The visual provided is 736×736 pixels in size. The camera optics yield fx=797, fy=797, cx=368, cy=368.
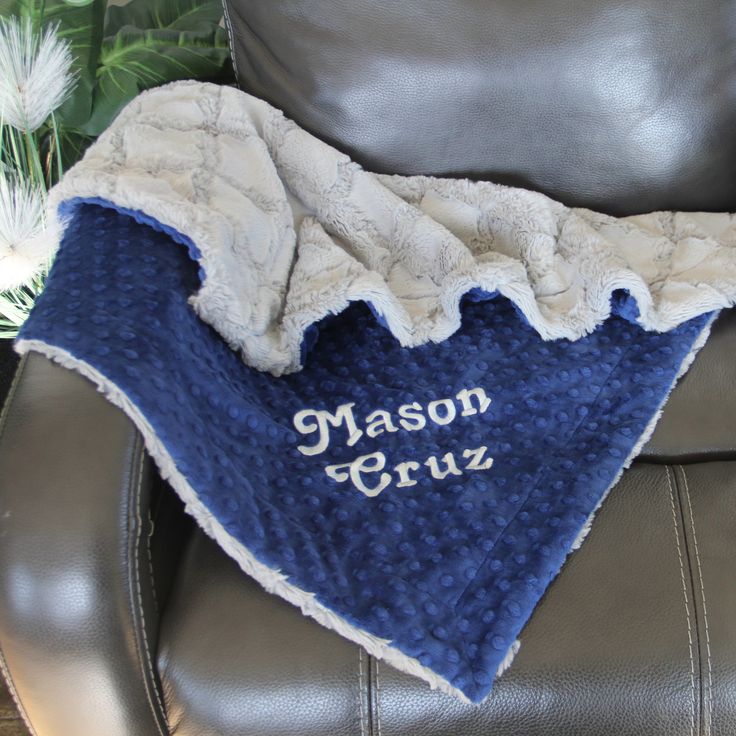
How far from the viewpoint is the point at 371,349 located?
101cm

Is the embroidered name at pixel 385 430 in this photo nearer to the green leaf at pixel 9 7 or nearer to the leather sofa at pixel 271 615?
the leather sofa at pixel 271 615

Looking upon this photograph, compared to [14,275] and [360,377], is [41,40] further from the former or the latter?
[360,377]

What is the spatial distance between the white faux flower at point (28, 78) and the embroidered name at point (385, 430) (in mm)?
557

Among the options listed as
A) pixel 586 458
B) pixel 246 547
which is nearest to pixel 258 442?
pixel 246 547

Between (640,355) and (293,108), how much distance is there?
58 cm

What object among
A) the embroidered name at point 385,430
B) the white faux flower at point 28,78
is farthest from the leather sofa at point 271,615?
the white faux flower at point 28,78

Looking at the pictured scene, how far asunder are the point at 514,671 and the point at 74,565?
0.39 meters

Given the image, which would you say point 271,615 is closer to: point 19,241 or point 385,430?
point 385,430

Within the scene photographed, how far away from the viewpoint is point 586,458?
86 cm

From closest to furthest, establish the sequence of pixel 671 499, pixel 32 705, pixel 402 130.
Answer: pixel 32 705 → pixel 671 499 → pixel 402 130

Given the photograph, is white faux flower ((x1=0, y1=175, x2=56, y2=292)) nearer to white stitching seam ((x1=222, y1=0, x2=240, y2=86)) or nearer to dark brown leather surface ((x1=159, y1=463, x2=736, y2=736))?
white stitching seam ((x1=222, y1=0, x2=240, y2=86))

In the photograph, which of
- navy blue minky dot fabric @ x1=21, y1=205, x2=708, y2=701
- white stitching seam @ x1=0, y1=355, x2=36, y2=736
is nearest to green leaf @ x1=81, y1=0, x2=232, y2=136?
navy blue minky dot fabric @ x1=21, y1=205, x2=708, y2=701

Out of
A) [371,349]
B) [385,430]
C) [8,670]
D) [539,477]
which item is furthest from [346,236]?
[8,670]

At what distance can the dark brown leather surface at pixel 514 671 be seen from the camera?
70 cm
